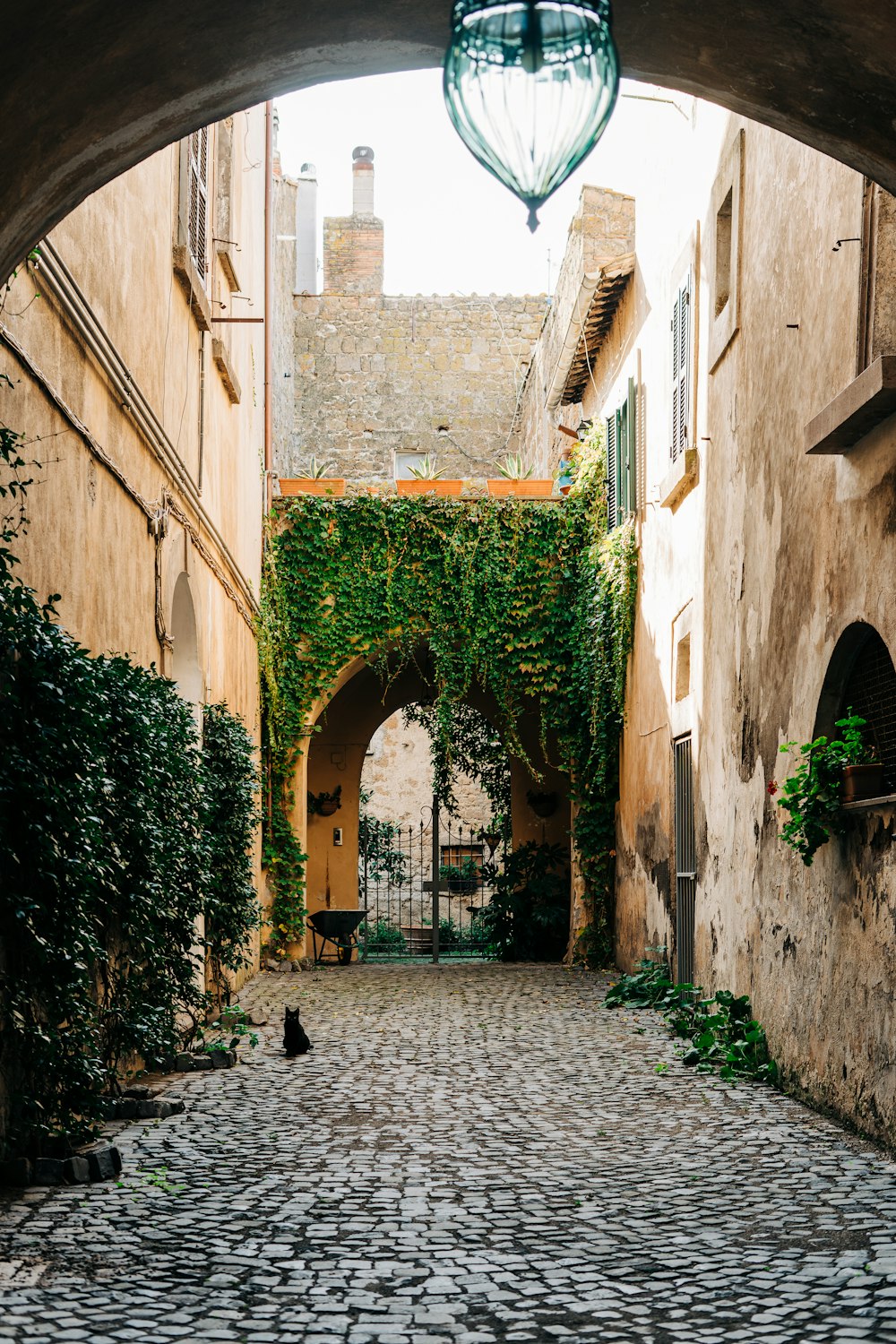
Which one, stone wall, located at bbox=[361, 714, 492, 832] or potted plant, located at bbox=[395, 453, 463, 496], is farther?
stone wall, located at bbox=[361, 714, 492, 832]

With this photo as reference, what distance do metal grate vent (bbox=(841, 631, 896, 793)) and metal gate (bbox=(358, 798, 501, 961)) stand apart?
421 inches

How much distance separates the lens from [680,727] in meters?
11.6

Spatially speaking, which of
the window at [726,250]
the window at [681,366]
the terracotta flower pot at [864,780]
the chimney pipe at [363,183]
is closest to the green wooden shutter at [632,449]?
the window at [681,366]

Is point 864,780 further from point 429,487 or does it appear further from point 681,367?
point 429,487

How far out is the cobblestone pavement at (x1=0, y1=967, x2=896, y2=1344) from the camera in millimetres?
3705

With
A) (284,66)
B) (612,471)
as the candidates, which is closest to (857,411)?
(284,66)

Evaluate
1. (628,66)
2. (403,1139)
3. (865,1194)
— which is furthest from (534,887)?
(628,66)

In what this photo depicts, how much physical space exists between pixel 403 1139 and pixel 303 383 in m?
20.0

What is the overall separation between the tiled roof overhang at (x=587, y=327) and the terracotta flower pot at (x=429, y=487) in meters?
2.06

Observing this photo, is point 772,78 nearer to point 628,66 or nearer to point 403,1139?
point 628,66

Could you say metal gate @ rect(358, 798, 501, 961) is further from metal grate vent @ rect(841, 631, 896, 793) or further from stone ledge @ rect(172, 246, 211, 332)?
metal grate vent @ rect(841, 631, 896, 793)

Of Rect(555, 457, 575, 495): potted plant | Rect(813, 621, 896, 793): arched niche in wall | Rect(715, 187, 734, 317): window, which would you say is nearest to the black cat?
Rect(813, 621, 896, 793): arched niche in wall

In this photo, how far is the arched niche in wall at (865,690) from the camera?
6.29m

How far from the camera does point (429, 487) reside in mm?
16297
